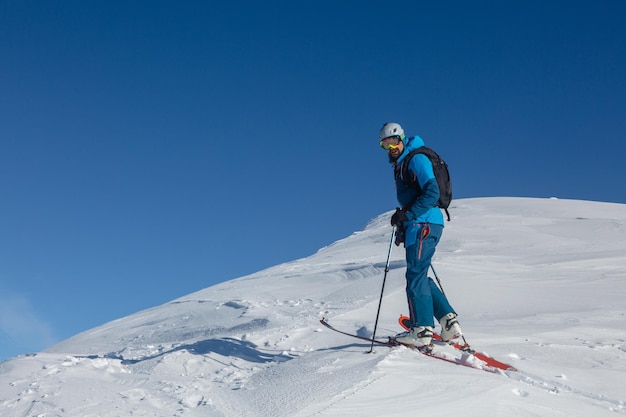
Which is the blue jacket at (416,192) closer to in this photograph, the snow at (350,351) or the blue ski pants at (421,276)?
the blue ski pants at (421,276)

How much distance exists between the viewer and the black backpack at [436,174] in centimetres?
592

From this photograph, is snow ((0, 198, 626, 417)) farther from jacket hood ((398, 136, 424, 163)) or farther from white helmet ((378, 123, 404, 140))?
white helmet ((378, 123, 404, 140))

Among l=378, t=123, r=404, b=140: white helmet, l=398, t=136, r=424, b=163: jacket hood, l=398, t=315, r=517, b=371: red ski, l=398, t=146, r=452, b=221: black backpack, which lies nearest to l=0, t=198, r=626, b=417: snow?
l=398, t=315, r=517, b=371: red ski

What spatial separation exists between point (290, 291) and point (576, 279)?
4.71 meters

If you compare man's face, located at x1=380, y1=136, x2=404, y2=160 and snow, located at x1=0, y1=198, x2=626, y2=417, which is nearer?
snow, located at x1=0, y1=198, x2=626, y2=417

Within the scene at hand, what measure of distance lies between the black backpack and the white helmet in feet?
0.78

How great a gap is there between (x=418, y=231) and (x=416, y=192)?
0.37 m

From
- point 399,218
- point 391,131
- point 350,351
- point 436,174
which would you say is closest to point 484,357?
point 350,351

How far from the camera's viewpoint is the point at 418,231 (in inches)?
231

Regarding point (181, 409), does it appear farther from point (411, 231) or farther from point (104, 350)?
point (104, 350)

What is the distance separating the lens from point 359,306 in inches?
341

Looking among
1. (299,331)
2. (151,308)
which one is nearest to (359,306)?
A: (299,331)

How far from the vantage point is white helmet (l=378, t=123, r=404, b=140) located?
6.04 metres

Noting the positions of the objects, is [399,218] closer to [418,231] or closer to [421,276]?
[418,231]
